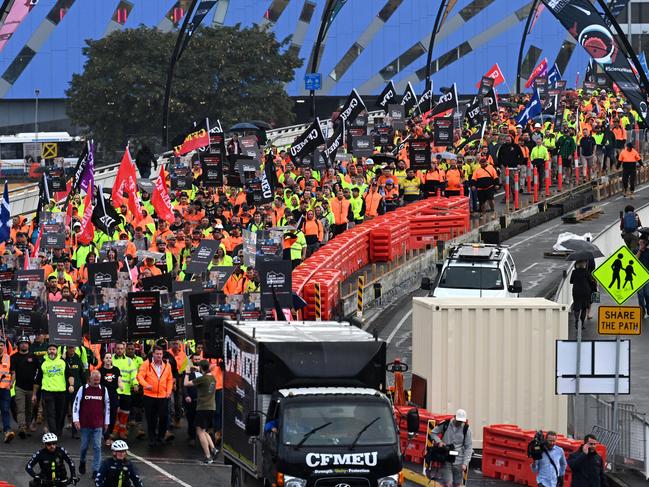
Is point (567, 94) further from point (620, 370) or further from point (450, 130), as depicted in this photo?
point (620, 370)

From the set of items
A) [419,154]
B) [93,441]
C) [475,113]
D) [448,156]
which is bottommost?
[93,441]

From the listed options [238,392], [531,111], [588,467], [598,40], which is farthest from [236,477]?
[531,111]

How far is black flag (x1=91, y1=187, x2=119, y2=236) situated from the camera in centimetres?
3459

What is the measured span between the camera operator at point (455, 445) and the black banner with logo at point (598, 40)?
27562mm

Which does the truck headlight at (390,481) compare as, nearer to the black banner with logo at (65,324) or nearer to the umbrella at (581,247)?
the black banner with logo at (65,324)

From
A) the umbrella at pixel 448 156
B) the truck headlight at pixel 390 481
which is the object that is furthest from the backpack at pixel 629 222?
the truck headlight at pixel 390 481

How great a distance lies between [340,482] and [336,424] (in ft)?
2.12

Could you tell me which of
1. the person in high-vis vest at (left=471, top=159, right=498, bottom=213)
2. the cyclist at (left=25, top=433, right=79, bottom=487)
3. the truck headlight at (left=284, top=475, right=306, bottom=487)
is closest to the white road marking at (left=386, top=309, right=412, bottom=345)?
the person in high-vis vest at (left=471, top=159, right=498, bottom=213)

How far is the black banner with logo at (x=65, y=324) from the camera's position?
25203 millimetres

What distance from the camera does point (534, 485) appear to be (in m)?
22.3

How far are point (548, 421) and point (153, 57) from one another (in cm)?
6588

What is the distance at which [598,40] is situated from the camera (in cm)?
4706

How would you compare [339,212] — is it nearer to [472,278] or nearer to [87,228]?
[87,228]

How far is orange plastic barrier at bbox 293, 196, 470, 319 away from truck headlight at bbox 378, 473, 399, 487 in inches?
494
